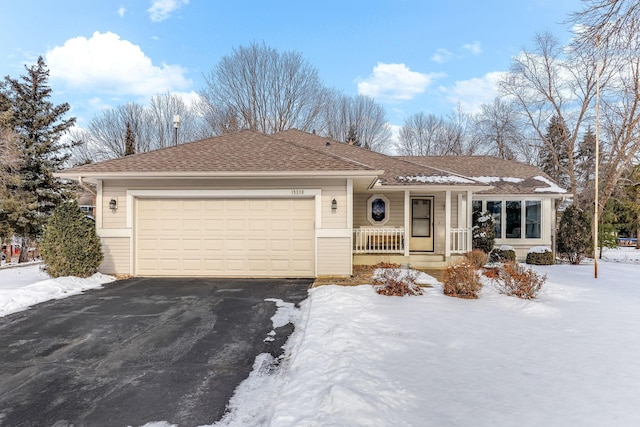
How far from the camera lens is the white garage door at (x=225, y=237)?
29.7ft

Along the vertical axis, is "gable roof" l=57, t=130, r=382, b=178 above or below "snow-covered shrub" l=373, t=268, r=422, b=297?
above

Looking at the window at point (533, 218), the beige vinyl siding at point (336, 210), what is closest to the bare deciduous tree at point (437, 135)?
the window at point (533, 218)

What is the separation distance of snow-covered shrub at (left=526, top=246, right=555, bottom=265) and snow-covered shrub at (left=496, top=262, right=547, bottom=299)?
5986 millimetres

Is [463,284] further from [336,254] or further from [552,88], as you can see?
[552,88]

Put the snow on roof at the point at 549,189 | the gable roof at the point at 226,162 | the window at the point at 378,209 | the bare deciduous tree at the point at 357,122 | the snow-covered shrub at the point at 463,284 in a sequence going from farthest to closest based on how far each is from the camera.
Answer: the bare deciduous tree at the point at 357,122, the snow on roof at the point at 549,189, the window at the point at 378,209, the gable roof at the point at 226,162, the snow-covered shrub at the point at 463,284

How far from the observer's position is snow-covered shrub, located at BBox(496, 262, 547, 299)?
6625 mm

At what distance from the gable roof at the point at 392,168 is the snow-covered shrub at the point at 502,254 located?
2915 millimetres

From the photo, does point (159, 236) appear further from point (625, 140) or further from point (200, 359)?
point (625, 140)

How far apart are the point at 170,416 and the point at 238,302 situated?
3767 mm

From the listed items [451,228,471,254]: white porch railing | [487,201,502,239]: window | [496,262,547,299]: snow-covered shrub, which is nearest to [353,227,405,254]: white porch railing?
[451,228,471,254]: white porch railing

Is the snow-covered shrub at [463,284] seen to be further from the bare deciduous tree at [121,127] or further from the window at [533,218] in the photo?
the bare deciduous tree at [121,127]

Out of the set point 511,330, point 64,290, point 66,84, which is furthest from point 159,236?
point 66,84

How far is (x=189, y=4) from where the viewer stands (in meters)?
13.3

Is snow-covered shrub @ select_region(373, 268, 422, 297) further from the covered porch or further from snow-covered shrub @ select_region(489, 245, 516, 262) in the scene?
snow-covered shrub @ select_region(489, 245, 516, 262)
